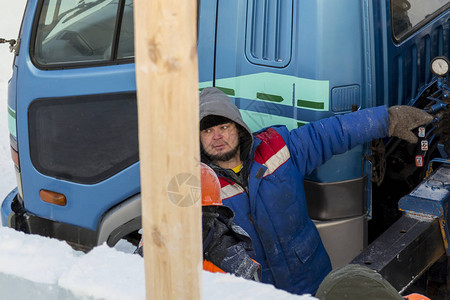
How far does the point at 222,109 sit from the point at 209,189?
42 cm

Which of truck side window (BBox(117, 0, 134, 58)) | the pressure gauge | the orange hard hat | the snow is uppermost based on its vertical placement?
truck side window (BBox(117, 0, 134, 58))

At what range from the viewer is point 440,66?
272 cm

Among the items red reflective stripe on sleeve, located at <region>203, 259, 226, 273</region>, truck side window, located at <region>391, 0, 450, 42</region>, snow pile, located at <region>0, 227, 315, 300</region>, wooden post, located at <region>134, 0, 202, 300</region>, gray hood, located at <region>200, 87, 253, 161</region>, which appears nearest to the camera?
wooden post, located at <region>134, 0, 202, 300</region>

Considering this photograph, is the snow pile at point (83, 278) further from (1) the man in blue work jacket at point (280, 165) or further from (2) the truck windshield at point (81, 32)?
(2) the truck windshield at point (81, 32)

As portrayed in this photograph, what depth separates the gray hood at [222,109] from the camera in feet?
8.29

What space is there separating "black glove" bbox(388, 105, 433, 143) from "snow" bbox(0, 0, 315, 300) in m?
1.46

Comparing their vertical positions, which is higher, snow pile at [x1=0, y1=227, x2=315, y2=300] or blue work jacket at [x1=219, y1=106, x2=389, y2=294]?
snow pile at [x1=0, y1=227, x2=315, y2=300]

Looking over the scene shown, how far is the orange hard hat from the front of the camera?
7.26ft

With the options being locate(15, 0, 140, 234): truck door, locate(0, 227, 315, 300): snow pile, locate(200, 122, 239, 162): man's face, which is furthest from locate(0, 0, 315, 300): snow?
locate(15, 0, 140, 234): truck door

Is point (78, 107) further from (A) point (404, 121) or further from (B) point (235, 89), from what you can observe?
(A) point (404, 121)

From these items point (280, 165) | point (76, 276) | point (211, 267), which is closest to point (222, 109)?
point (280, 165)

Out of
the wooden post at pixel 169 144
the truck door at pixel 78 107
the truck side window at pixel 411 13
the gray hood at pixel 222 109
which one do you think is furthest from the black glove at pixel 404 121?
the wooden post at pixel 169 144

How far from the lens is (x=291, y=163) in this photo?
8.93 feet

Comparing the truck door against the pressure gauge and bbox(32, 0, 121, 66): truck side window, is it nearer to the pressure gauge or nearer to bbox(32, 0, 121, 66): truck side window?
bbox(32, 0, 121, 66): truck side window
